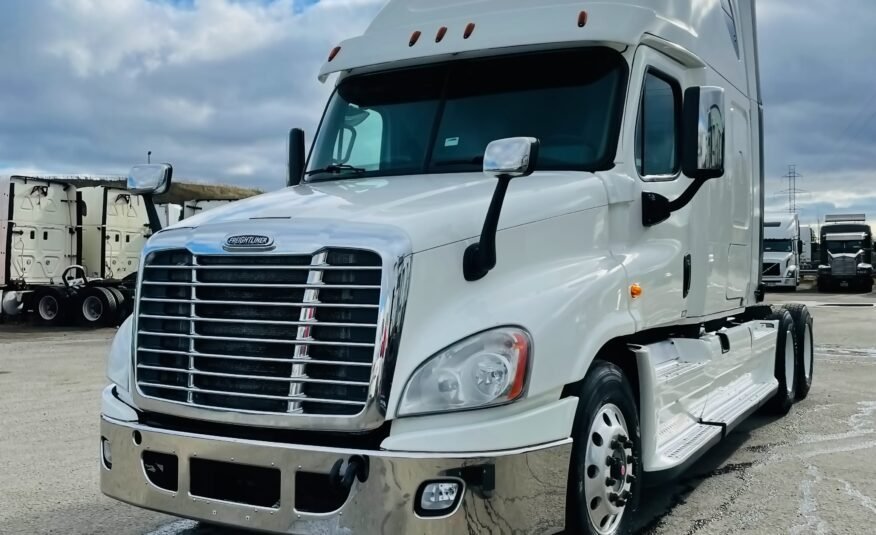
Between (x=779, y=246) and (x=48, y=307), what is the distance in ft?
89.0

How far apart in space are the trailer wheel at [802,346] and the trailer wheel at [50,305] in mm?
17149

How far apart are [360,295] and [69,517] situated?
9.17 ft

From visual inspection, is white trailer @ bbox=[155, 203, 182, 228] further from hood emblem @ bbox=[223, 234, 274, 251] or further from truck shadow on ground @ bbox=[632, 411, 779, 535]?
hood emblem @ bbox=[223, 234, 274, 251]

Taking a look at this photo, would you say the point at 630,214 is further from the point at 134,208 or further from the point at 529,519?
the point at 134,208

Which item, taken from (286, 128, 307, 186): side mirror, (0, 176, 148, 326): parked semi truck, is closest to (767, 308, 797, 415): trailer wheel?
(286, 128, 307, 186): side mirror

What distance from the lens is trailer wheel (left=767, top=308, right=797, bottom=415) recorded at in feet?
26.2

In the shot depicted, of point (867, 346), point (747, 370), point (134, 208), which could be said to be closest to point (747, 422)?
point (747, 370)

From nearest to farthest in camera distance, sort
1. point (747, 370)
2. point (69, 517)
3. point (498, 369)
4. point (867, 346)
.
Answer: point (498, 369)
point (69, 517)
point (747, 370)
point (867, 346)

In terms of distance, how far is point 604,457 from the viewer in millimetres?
3787

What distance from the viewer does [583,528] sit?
3.62m

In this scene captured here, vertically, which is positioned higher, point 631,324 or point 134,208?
point 134,208

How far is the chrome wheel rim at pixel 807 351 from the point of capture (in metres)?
8.76

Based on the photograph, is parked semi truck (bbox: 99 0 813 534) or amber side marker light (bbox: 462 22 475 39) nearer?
parked semi truck (bbox: 99 0 813 534)

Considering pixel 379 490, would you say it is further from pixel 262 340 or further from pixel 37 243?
pixel 37 243
